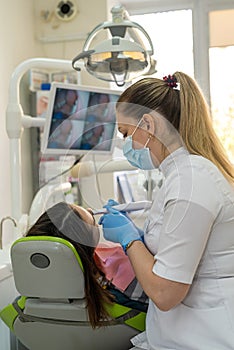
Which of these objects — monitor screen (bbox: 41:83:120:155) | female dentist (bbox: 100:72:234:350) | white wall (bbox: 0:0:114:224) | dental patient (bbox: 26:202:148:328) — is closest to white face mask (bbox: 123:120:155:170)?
female dentist (bbox: 100:72:234:350)

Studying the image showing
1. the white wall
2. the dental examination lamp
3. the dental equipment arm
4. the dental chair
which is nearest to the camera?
the dental chair

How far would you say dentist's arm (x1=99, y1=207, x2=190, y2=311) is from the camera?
1199mm

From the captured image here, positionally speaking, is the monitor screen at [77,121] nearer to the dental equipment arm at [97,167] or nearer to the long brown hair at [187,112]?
the dental equipment arm at [97,167]

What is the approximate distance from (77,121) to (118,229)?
3.67 feet

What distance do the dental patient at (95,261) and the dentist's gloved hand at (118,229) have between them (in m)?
0.09

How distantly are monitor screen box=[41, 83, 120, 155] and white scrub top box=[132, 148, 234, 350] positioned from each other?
103 centimetres

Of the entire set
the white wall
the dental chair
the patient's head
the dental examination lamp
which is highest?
the white wall

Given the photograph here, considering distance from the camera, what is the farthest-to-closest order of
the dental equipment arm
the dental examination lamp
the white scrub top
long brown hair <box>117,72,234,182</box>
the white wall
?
1. the white wall
2. the dental equipment arm
3. the dental examination lamp
4. long brown hair <box>117,72,234,182</box>
5. the white scrub top

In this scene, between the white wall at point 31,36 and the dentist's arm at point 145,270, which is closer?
the dentist's arm at point 145,270

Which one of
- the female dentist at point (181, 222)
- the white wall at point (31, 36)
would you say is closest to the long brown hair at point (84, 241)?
the female dentist at point (181, 222)

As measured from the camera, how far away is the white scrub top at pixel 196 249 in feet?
3.89

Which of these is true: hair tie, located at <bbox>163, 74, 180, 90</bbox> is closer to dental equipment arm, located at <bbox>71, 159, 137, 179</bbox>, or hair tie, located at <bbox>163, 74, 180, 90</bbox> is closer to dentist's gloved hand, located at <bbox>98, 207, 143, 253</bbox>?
dentist's gloved hand, located at <bbox>98, 207, 143, 253</bbox>

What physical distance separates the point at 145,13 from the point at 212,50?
0.64m

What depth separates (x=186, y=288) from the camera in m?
1.21
